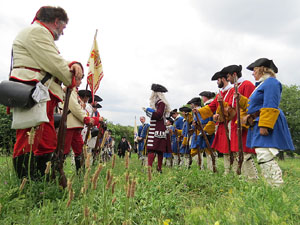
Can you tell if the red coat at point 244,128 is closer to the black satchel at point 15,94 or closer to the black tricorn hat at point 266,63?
the black tricorn hat at point 266,63

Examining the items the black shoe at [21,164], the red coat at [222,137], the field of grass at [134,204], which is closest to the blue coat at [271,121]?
the field of grass at [134,204]

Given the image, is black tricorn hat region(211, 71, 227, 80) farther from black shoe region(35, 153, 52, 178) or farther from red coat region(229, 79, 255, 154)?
black shoe region(35, 153, 52, 178)

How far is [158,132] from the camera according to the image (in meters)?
6.60

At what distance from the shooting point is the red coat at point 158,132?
21.4 feet

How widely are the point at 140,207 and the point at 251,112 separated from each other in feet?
8.19

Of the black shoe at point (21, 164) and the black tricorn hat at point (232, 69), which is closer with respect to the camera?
the black shoe at point (21, 164)

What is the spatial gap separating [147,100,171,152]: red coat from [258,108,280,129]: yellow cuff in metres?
3.20

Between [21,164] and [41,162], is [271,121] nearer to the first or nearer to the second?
[41,162]

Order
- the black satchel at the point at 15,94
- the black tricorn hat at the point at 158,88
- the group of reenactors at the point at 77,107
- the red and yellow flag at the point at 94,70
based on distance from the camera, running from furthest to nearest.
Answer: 1. the black tricorn hat at the point at 158,88
2. the red and yellow flag at the point at 94,70
3. the group of reenactors at the point at 77,107
4. the black satchel at the point at 15,94

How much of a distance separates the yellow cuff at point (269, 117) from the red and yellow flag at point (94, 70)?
2755 millimetres

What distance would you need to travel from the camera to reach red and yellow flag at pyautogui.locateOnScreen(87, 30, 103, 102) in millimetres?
4270

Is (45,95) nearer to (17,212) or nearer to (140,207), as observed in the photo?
(17,212)

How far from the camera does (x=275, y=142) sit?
365 cm

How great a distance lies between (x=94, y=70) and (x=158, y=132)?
2729 mm
